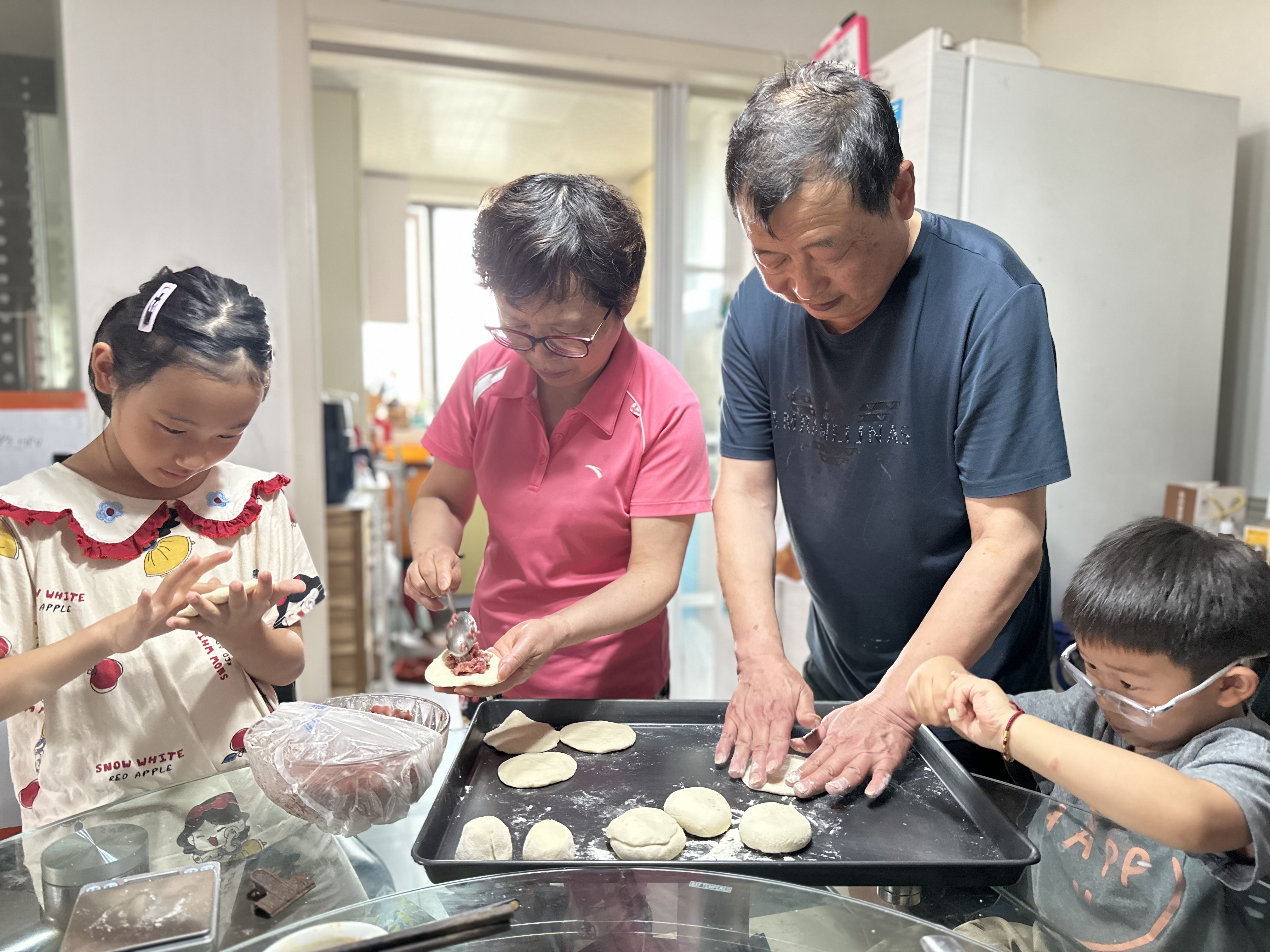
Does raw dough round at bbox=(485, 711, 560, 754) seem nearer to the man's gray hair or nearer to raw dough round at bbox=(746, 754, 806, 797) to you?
raw dough round at bbox=(746, 754, 806, 797)

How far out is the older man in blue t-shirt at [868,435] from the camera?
39.8 inches

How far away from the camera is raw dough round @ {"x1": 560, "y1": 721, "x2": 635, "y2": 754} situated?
112 cm

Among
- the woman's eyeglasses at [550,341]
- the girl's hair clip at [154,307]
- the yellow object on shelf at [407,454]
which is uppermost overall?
the girl's hair clip at [154,307]

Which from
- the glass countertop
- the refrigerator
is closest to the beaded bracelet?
the glass countertop

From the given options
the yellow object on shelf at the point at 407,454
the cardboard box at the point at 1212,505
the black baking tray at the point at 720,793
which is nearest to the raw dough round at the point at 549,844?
the black baking tray at the point at 720,793

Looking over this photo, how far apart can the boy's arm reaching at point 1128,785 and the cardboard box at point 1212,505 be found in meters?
1.90

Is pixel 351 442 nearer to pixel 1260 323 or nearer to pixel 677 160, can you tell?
pixel 677 160

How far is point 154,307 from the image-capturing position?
1063mm

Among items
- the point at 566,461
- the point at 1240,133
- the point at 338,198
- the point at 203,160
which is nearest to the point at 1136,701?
the point at 566,461

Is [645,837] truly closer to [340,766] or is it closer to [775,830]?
[775,830]

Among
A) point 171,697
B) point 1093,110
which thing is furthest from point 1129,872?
Result: point 1093,110

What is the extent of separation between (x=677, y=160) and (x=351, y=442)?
168 centimetres

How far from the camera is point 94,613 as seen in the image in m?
1.08

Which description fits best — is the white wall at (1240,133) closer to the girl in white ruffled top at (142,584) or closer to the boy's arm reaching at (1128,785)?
the boy's arm reaching at (1128,785)
